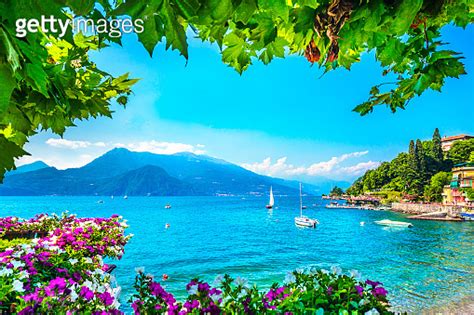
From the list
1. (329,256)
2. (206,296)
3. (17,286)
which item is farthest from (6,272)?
(329,256)

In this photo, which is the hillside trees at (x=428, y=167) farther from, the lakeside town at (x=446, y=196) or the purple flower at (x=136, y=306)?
the purple flower at (x=136, y=306)

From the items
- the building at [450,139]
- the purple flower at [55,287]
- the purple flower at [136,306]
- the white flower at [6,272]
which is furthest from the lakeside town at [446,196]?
the white flower at [6,272]

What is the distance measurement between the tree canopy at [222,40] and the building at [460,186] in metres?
74.6

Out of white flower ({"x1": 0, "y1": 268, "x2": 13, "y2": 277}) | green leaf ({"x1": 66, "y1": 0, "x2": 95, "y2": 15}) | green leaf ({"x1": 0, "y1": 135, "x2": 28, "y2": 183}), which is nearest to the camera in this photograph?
green leaf ({"x1": 66, "y1": 0, "x2": 95, "y2": 15})

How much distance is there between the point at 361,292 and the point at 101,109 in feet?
8.76

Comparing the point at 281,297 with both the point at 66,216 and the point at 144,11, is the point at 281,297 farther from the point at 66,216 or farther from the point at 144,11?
the point at 66,216

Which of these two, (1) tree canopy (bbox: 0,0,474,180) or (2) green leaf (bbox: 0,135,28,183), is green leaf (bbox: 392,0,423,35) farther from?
(2) green leaf (bbox: 0,135,28,183)

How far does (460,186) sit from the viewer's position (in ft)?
204

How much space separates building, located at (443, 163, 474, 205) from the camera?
60.3 metres

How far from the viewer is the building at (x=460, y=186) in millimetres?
60281

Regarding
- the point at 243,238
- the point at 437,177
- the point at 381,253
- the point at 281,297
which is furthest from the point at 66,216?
the point at 437,177

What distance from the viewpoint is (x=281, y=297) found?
8.73ft

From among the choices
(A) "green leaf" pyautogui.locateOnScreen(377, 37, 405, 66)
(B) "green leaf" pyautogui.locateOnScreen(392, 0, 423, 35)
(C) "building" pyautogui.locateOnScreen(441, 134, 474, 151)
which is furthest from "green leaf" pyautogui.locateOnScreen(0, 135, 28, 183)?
(C) "building" pyautogui.locateOnScreen(441, 134, 474, 151)

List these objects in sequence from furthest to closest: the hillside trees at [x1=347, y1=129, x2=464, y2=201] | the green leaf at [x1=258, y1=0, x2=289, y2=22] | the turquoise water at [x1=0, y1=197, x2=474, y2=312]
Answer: the hillside trees at [x1=347, y1=129, x2=464, y2=201], the turquoise water at [x1=0, y1=197, x2=474, y2=312], the green leaf at [x1=258, y1=0, x2=289, y2=22]
